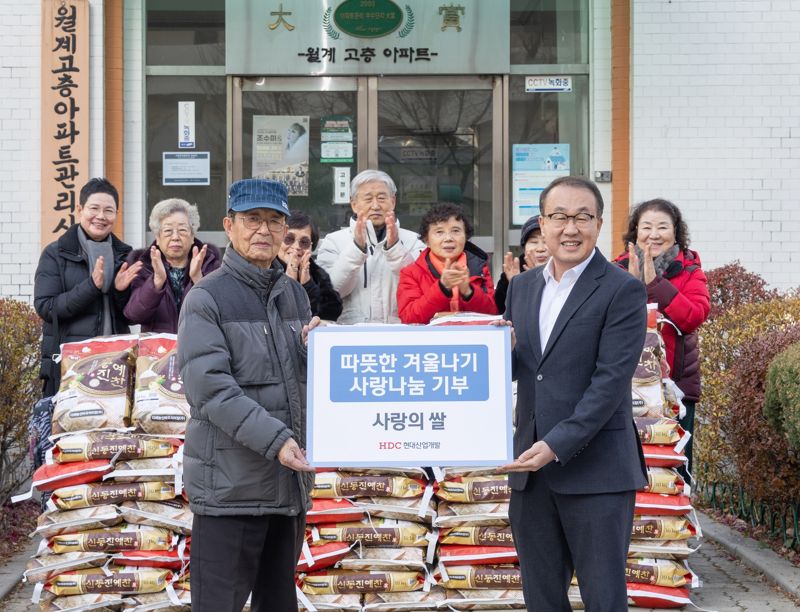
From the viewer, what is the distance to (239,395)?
367 cm

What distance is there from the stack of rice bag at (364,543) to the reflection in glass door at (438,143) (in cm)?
554

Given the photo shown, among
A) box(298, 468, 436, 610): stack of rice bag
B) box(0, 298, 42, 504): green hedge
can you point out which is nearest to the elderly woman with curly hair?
box(0, 298, 42, 504): green hedge

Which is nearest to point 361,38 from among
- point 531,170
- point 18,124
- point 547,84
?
point 547,84

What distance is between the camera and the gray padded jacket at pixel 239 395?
144 inches

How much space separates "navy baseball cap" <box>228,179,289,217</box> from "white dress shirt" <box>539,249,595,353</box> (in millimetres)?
1020

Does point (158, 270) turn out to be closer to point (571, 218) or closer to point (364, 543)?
point (364, 543)

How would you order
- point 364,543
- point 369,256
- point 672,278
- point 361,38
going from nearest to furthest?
point 364,543
point 672,278
point 369,256
point 361,38

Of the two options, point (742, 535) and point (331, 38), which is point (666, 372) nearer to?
point (742, 535)

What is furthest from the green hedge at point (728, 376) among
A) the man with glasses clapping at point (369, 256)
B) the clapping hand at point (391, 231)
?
the clapping hand at point (391, 231)

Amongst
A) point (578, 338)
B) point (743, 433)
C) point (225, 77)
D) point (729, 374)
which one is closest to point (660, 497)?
point (743, 433)

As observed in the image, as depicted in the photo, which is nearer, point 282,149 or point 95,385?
point 95,385

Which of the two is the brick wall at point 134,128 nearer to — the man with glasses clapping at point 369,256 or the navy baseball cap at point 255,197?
the man with glasses clapping at point 369,256

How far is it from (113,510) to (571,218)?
312 centimetres

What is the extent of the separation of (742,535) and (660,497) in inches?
71.6
